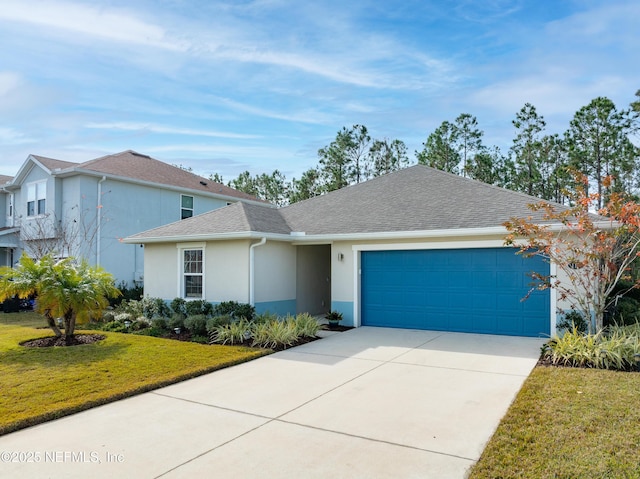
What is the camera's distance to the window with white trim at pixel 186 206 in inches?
815

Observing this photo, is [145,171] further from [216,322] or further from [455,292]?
[455,292]

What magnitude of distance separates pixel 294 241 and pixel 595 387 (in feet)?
27.7

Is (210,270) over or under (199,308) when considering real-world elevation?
over

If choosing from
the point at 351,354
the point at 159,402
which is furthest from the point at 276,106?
the point at 159,402

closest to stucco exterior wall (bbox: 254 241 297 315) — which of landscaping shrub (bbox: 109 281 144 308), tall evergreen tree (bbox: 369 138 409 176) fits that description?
landscaping shrub (bbox: 109 281 144 308)

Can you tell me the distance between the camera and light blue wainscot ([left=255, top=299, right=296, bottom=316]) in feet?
39.2

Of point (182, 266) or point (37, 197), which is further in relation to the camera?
point (37, 197)

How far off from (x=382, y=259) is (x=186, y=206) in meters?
12.3

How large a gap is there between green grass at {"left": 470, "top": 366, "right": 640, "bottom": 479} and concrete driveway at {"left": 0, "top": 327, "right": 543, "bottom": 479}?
240 mm

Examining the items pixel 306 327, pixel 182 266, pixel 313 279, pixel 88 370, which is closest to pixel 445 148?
pixel 313 279

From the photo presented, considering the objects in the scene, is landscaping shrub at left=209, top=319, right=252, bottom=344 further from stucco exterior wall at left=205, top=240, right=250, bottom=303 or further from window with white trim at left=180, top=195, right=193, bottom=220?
window with white trim at left=180, top=195, right=193, bottom=220

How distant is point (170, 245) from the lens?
44.2 ft

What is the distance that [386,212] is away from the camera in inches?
→ 498

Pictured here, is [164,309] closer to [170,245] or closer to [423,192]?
[170,245]
